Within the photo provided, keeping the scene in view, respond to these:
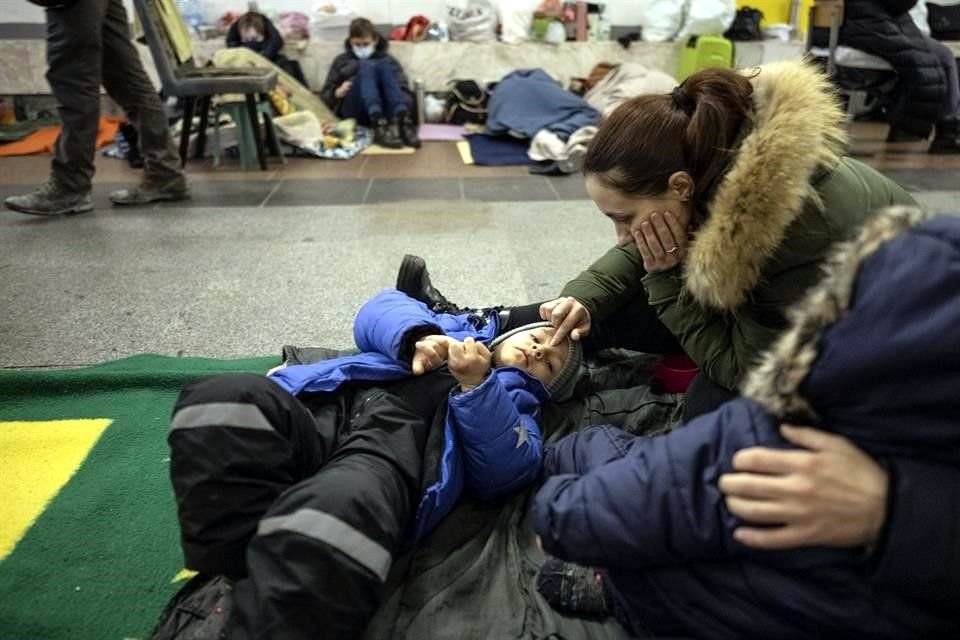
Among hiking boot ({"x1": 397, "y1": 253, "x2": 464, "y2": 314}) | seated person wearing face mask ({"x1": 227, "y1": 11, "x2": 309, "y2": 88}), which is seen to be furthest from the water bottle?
hiking boot ({"x1": 397, "y1": 253, "x2": 464, "y2": 314})

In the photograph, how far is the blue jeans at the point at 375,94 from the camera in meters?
5.04

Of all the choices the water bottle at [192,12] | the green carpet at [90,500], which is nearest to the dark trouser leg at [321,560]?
the green carpet at [90,500]

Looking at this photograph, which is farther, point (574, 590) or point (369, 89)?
point (369, 89)

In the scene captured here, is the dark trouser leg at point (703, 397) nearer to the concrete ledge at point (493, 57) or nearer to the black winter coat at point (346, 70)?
the black winter coat at point (346, 70)

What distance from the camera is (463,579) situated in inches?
47.1

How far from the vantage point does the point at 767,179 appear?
108 cm

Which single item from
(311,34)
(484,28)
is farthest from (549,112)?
(311,34)

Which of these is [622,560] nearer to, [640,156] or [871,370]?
[871,370]

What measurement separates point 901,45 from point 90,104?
4.15 metres

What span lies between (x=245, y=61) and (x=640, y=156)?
4.32 meters

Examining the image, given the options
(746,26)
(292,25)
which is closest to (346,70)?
(292,25)

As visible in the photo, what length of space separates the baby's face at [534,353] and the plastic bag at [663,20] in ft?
16.1

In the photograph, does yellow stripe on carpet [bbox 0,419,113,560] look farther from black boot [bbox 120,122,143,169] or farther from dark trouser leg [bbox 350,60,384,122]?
dark trouser leg [bbox 350,60,384,122]

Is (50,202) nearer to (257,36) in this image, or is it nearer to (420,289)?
(420,289)
